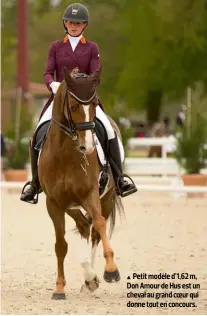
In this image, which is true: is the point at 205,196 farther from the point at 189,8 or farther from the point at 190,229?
the point at 189,8

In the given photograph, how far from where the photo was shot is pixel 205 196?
64.1ft

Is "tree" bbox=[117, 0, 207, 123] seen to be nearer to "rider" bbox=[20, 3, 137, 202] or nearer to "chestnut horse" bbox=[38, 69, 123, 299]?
"rider" bbox=[20, 3, 137, 202]

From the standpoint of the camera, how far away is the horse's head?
315 inches

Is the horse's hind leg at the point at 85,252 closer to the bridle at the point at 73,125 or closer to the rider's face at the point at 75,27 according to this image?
the bridle at the point at 73,125

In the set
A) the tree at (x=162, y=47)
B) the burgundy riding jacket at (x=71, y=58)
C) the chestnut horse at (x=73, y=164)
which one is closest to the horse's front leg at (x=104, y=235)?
the chestnut horse at (x=73, y=164)

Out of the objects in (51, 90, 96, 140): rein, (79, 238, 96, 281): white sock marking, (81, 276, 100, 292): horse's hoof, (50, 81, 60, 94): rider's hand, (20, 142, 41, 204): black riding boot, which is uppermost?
(50, 81, 60, 94): rider's hand

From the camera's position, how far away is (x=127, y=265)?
35.4ft

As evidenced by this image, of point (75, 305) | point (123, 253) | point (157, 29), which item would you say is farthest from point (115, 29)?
point (75, 305)

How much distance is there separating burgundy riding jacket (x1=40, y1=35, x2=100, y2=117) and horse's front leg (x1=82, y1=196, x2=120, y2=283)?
1227mm

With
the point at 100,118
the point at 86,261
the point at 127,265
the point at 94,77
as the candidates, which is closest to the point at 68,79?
the point at 94,77

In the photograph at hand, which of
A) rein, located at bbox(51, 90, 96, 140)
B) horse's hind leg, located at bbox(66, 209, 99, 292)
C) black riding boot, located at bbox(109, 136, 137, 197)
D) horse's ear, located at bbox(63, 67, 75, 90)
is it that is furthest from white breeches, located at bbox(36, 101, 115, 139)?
horse's ear, located at bbox(63, 67, 75, 90)

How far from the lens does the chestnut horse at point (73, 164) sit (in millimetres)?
8047

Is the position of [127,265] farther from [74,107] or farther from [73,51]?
[74,107]

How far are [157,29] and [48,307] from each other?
35307 millimetres
